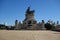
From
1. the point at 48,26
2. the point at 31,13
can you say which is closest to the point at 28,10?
the point at 31,13

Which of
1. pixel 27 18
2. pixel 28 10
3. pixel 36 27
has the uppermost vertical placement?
pixel 28 10

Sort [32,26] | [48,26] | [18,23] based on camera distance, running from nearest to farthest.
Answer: [32,26], [18,23], [48,26]

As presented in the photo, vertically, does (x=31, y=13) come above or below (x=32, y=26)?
above

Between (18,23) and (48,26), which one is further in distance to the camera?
(48,26)

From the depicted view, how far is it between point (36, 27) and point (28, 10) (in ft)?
29.3

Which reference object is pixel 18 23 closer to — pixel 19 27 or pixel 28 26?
pixel 19 27

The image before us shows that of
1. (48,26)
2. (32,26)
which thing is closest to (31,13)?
(32,26)

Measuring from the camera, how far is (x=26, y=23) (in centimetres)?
5906

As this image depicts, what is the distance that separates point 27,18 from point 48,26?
13440mm

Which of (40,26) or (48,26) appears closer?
(40,26)

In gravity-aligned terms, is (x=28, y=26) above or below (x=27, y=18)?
below

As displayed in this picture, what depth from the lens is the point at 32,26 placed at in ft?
190

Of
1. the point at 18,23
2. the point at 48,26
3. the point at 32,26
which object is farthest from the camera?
the point at 48,26

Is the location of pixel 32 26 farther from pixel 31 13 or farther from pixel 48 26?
pixel 48 26
